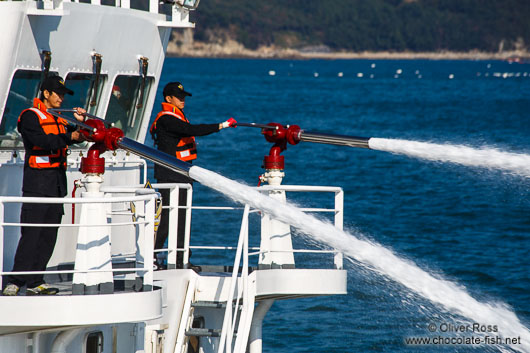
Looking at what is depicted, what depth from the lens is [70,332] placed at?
8.95 meters

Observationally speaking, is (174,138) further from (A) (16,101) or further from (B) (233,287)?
(B) (233,287)

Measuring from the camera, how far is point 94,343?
32.9ft

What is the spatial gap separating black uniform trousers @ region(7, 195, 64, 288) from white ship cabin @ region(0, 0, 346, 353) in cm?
27

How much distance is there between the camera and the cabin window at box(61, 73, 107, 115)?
37.0 ft

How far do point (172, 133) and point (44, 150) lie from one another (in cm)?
194

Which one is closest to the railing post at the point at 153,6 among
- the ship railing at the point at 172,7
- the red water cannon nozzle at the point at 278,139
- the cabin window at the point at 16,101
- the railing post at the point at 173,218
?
the ship railing at the point at 172,7

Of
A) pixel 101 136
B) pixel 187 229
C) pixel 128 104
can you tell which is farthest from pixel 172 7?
pixel 101 136

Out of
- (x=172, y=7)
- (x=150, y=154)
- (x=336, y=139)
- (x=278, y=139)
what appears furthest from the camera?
(x=172, y=7)

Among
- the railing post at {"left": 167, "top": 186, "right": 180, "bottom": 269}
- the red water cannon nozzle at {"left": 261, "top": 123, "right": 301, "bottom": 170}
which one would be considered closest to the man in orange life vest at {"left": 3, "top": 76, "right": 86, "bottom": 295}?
the railing post at {"left": 167, "top": 186, "right": 180, "bottom": 269}

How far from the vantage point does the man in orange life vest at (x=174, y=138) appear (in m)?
10.9

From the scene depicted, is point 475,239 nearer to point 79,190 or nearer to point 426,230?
point 426,230

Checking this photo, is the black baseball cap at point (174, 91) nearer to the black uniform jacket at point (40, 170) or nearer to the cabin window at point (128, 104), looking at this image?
the cabin window at point (128, 104)

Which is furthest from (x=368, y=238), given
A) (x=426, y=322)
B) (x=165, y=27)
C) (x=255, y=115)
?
(x=255, y=115)

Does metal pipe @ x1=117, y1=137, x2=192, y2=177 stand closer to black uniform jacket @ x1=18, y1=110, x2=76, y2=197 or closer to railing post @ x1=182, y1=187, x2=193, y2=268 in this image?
black uniform jacket @ x1=18, y1=110, x2=76, y2=197
